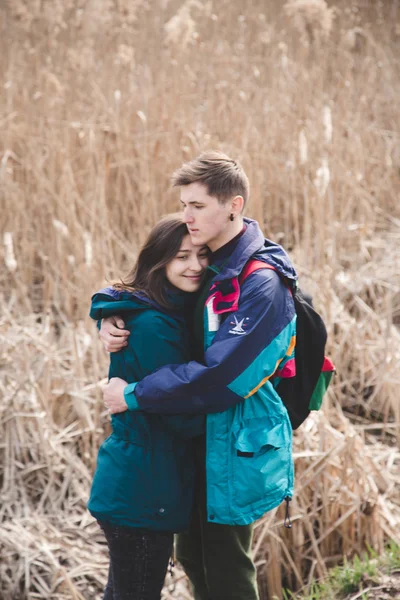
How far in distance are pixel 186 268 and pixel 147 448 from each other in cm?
50

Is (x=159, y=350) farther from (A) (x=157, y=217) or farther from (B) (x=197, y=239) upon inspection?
(A) (x=157, y=217)

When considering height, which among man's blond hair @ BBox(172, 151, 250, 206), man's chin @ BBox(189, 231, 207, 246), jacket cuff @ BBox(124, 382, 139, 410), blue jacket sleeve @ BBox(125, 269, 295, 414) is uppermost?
man's blond hair @ BBox(172, 151, 250, 206)

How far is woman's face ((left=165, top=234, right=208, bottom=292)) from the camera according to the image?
1956mm

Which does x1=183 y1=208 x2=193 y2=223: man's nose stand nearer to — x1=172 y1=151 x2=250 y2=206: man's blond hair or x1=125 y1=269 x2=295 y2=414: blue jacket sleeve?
x1=172 y1=151 x2=250 y2=206: man's blond hair

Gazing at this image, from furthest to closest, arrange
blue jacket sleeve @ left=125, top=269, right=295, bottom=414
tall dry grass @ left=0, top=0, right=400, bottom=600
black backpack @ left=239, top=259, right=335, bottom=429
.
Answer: tall dry grass @ left=0, top=0, right=400, bottom=600
black backpack @ left=239, top=259, right=335, bottom=429
blue jacket sleeve @ left=125, top=269, right=295, bottom=414

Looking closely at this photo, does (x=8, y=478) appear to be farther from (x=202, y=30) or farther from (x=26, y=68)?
(x=202, y=30)

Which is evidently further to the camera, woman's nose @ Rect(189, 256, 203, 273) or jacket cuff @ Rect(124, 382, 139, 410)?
woman's nose @ Rect(189, 256, 203, 273)

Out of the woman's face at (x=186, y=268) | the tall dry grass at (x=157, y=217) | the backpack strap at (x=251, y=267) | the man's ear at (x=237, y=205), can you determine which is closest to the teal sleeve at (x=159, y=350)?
the woman's face at (x=186, y=268)

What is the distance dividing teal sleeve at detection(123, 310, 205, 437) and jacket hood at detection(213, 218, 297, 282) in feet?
0.64

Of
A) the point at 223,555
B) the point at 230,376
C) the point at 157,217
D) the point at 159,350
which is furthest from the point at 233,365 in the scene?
the point at 157,217

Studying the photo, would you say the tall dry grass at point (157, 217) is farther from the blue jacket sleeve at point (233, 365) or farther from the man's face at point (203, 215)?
the man's face at point (203, 215)

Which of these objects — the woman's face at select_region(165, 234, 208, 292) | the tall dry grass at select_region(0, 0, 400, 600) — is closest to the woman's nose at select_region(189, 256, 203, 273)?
the woman's face at select_region(165, 234, 208, 292)

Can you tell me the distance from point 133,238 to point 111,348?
6.95 feet

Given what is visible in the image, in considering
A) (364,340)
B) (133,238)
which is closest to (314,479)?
(364,340)
